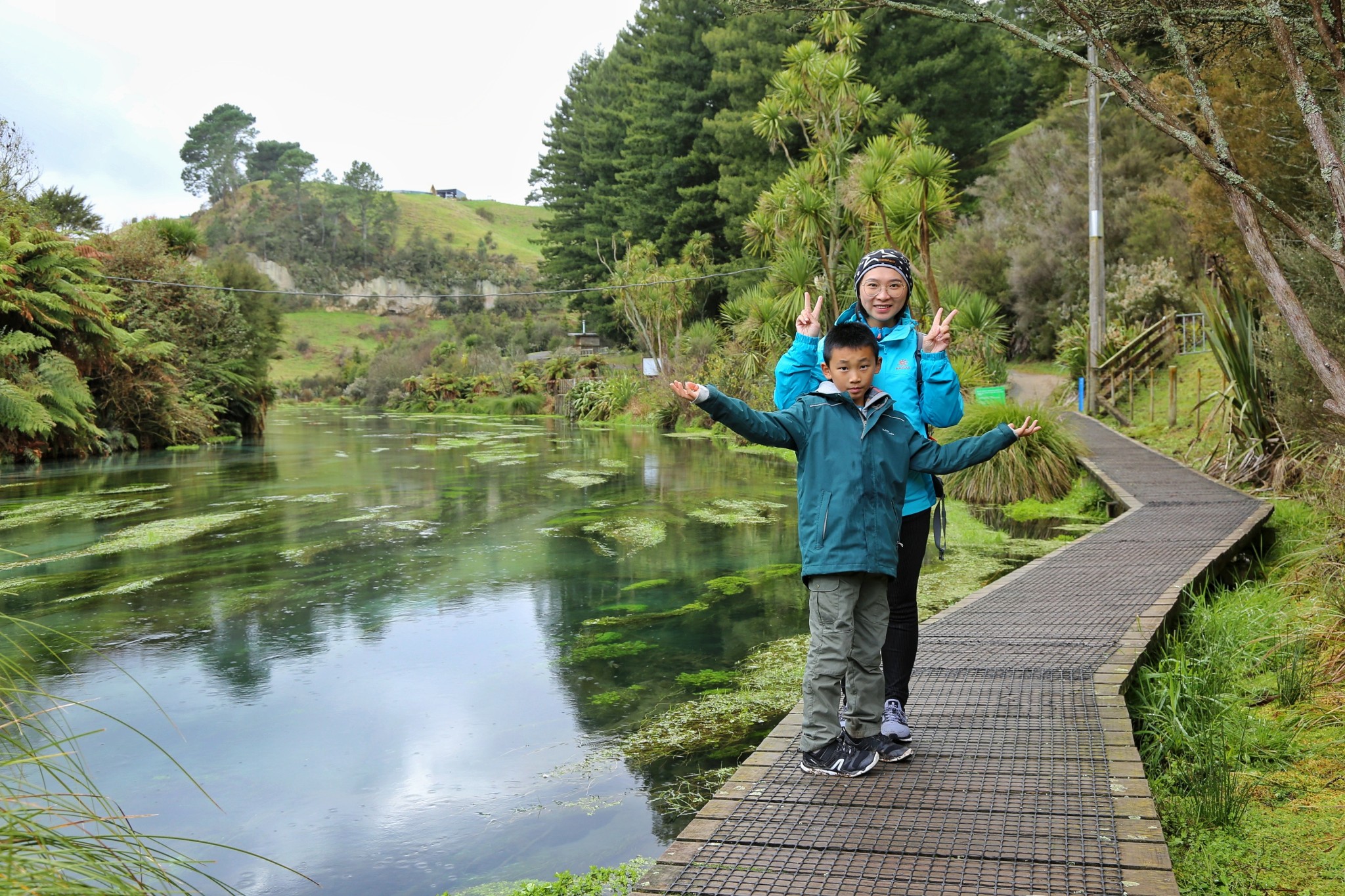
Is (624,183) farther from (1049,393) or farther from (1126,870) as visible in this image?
(1126,870)

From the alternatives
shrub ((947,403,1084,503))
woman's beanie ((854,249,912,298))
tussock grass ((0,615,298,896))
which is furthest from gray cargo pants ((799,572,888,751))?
shrub ((947,403,1084,503))

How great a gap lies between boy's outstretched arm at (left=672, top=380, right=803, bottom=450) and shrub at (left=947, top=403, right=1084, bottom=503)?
26.3 ft

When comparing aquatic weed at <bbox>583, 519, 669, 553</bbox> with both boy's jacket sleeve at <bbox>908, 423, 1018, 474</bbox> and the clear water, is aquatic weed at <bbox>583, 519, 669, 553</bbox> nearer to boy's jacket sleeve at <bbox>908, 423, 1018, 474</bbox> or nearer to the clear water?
the clear water

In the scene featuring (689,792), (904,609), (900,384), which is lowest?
(689,792)

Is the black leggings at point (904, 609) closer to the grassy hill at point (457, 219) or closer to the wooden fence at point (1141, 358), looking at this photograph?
the wooden fence at point (1141, 358)

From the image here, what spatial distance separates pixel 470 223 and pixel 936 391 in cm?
11055

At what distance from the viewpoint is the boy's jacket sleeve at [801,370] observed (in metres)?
3.35

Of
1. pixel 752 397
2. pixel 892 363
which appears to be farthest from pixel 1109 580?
pixel 752 397

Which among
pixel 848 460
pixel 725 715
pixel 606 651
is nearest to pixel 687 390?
pixel 848 460

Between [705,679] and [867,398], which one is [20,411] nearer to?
[705,679]

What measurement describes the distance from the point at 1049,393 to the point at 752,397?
6089mm

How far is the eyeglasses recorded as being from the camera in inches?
130

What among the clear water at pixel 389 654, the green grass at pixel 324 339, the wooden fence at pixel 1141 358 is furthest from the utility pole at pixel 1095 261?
the green grass at pixel 324 339

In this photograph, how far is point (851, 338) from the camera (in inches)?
123
